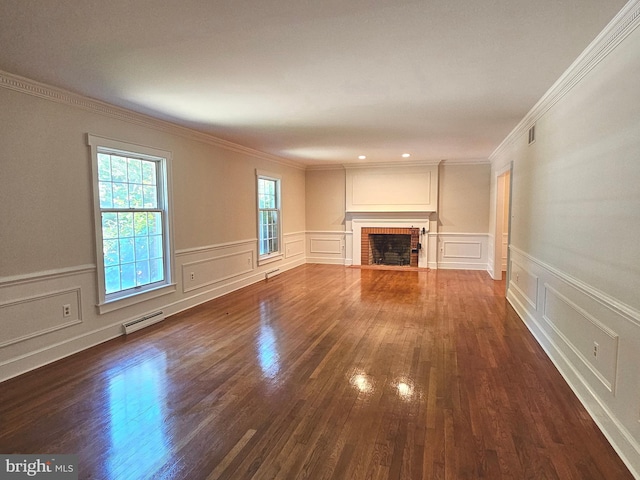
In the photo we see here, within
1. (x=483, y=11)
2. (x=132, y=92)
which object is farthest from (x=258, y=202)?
(x=483, y=11)

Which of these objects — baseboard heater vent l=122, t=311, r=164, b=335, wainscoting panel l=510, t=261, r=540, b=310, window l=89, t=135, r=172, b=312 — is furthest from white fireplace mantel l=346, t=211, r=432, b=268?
baseboard heater vent l=122, t=311, r=164, b=335

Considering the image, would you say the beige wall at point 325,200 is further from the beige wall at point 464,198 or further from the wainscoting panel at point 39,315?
the wainscoting panel at point 39,315

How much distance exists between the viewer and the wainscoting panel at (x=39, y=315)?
3.00 metres

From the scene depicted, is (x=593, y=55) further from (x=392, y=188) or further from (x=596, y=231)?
(x=392, y=188)

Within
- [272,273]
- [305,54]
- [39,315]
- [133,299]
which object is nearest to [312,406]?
[305,54]

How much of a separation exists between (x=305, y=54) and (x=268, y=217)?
5.07 m

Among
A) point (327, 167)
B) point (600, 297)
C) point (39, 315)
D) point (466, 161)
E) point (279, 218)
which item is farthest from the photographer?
point (327, 167)

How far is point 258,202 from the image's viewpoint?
687cm

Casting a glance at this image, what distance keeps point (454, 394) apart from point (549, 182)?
220 cm

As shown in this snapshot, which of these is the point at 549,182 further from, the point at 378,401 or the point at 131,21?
the point at 131,21

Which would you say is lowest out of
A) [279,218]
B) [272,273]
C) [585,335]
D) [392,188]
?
[272,273]

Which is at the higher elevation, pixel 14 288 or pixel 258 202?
pixel 258 202

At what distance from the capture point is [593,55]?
97.1 inches

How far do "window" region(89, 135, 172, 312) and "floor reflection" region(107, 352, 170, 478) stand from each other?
3.86 feet
